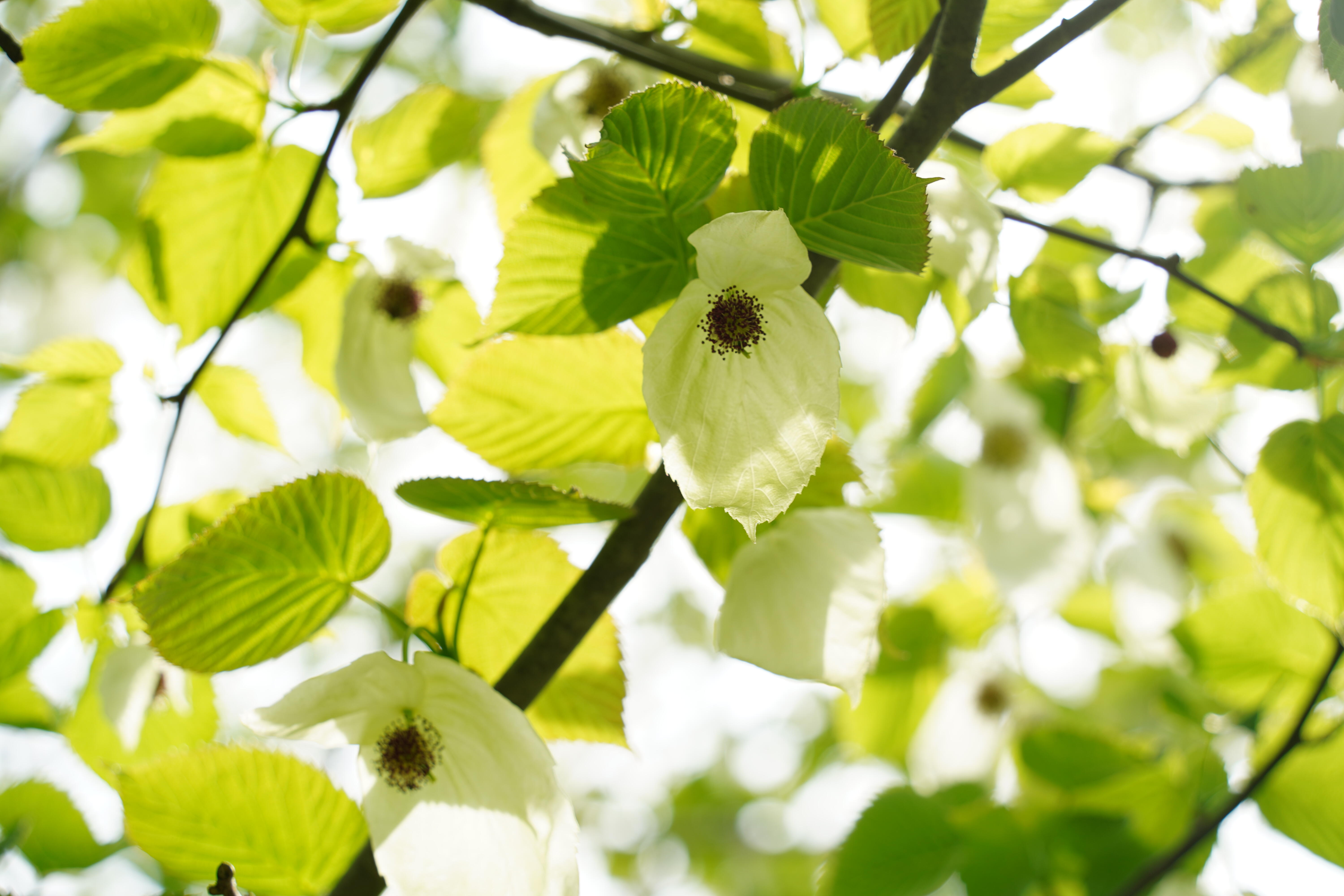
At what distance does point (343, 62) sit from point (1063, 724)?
196 centimetres

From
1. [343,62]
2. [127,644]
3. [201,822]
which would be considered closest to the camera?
[201,822]

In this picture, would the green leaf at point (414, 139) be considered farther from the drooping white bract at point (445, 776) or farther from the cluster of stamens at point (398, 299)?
the drooping white bract at point (445, 776)

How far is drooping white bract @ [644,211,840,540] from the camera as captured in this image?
0.95 feet

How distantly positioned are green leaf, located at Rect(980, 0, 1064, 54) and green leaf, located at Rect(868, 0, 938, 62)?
5cm

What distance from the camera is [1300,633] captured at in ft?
2.39

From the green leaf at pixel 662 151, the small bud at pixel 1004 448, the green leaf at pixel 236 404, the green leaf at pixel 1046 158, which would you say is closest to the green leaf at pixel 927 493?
the small bud at pixel 1004 448

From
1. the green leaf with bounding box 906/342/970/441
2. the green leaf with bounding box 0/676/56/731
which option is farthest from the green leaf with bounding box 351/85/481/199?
the green leaf with bounding box 906/342/970/441

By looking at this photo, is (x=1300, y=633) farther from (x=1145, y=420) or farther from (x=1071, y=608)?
(x=1071, y=608)

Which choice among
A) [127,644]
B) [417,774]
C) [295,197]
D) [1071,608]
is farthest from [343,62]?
[417,774]

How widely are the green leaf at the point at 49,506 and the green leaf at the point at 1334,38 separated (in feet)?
2.53

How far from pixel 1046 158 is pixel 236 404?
605 mm

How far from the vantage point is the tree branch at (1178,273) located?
454 mm

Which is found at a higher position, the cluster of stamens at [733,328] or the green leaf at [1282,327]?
the cluster of stamens at [733,328]

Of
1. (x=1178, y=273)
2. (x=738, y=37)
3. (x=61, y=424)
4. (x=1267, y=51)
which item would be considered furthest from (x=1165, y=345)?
(x=61, y=424)
